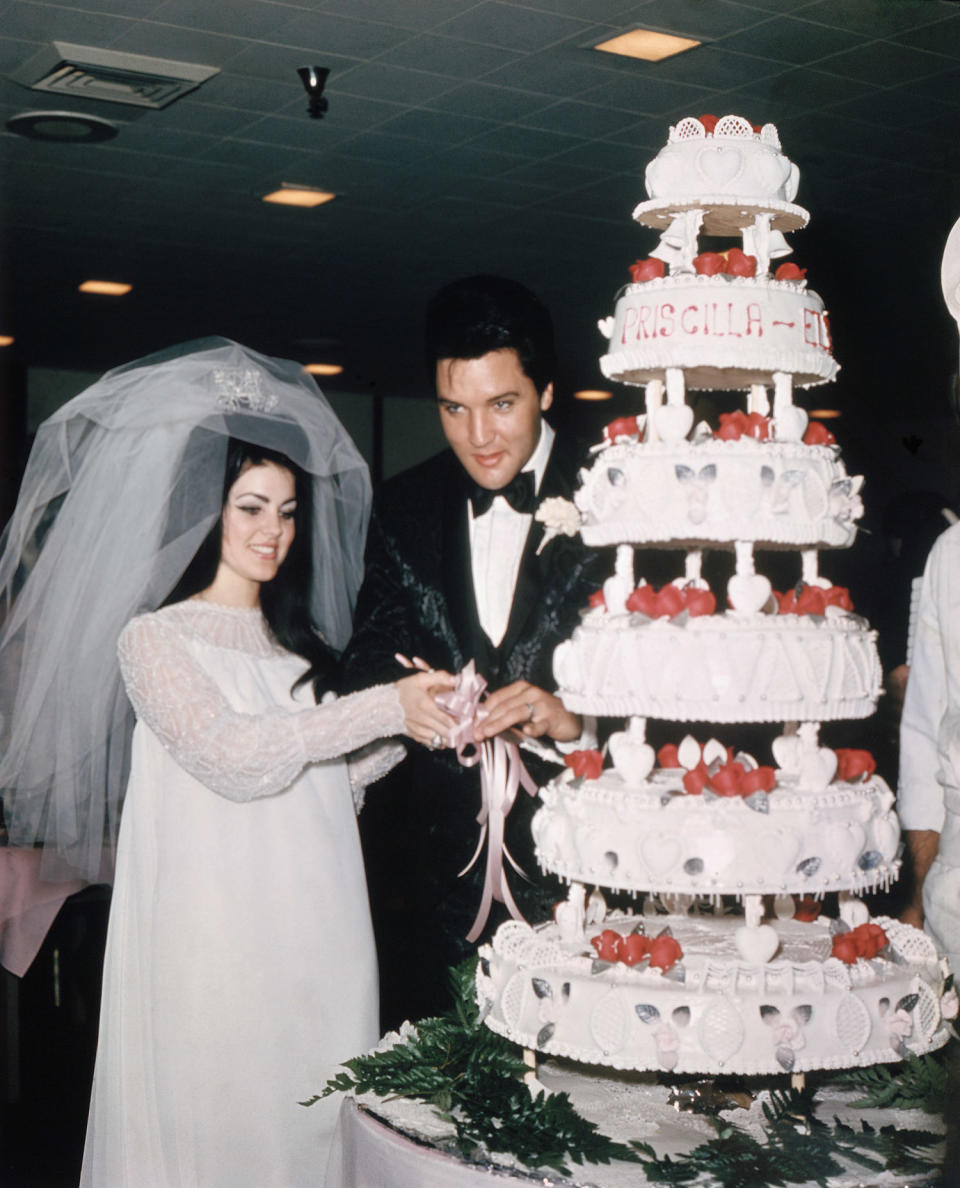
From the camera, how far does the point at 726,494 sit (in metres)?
2.15

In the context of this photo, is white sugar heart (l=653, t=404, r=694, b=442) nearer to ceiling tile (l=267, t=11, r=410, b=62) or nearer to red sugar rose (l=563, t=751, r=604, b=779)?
red sugar rose (l=563, t=751, r=604, b=779)

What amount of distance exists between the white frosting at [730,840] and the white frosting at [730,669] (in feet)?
0.43

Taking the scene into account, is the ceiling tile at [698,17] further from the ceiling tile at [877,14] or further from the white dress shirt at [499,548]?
the white dress shirt at [499,548]

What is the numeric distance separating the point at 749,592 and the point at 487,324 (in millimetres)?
988

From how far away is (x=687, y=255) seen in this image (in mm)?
2348

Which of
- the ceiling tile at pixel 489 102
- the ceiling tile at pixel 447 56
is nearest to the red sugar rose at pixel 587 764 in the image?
the ceiling tile at pixel 447 56

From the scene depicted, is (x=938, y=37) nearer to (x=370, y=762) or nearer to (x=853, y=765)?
(x=370, y=762)

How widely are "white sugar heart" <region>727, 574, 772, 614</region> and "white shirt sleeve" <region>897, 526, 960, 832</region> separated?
489 mm

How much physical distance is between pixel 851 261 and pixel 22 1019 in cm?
637

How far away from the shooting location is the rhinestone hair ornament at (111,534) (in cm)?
295

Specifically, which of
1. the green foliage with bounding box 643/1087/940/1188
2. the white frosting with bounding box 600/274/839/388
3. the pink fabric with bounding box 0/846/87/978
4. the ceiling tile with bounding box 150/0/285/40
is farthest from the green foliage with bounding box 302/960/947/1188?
the ceiling tile with bounding box 150/0/285/40

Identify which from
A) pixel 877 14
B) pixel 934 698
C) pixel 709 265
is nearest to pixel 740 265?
pixel 709 265

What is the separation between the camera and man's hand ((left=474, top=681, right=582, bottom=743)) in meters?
2.49

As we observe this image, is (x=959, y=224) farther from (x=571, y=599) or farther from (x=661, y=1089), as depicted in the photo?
(x=661, y=1089)
